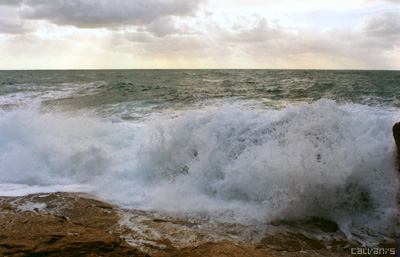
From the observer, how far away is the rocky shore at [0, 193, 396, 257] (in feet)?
8.35

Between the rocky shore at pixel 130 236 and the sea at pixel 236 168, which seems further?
the sea at pixel 236 168

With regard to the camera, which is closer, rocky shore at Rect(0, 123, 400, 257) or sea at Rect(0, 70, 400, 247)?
rocky shore at Rect(0, 123, 400, 257)

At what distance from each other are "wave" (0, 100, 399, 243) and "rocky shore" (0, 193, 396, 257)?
453 millimetres

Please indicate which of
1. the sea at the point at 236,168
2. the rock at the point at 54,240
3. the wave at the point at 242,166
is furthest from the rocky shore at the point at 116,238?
the wave at the point at 242,166

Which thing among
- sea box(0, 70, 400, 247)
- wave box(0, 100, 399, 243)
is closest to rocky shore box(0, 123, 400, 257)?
sea box(0, 70, 400, 247)

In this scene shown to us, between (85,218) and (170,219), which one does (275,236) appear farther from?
(85,218)

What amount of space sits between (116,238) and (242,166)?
7.74 feet

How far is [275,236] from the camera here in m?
3.26

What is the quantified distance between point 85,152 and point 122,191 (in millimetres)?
1685

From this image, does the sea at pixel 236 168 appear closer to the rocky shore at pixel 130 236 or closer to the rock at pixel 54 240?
the rocky shore at pixel 130 236

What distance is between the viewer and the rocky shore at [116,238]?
8.35ft

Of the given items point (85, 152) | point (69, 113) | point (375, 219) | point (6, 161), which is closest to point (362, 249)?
point (375, 219)

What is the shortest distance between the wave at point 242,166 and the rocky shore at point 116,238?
453 mm

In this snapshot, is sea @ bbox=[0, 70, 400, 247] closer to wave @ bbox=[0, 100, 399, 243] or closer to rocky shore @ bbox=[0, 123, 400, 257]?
wave @ bbox=[0, 100, 399, 243]
